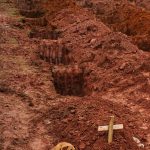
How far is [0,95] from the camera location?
9.27 metres

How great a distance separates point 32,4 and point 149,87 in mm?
12063

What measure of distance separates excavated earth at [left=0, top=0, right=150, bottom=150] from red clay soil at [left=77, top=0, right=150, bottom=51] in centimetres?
4

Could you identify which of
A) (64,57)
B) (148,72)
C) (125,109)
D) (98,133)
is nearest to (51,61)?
(64,57)

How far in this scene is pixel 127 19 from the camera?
15.9m

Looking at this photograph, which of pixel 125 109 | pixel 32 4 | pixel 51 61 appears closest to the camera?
pixel 125 109

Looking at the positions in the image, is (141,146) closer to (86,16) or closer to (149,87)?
(149,87)

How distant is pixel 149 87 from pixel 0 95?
118 inches

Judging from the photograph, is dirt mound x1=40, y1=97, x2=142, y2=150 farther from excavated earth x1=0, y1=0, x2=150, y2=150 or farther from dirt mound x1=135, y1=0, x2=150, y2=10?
dirt mound x1=135, y1=0, x2=150, y2=10

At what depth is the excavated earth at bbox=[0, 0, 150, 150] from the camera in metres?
7.66

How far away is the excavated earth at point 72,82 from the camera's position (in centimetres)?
766

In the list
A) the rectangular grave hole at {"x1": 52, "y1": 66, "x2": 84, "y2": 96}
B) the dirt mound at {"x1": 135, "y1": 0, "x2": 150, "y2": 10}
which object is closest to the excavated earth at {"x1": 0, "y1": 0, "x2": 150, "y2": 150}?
the rectangular grave hole at {"x1": 52, "y1": 66, "x2": 84, "y2": 96}

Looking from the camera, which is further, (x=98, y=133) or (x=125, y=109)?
(x=125, y=109)

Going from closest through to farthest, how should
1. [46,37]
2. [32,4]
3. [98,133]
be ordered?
[98,133], [46,37], [32,4]

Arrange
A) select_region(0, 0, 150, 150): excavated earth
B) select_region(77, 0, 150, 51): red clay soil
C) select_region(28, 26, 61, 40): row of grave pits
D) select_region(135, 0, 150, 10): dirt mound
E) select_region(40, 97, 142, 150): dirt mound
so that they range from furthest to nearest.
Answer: select_region(135, 0, 150, 10): dirt mound < select_region(28, 26, 61, 40): row of grave pits < select_region(77, 0, 150, 51): red clay soil < select_region(0, 0, 150, 150): excavated earth < select_region(40, 97, 142, 150): dirt mound
